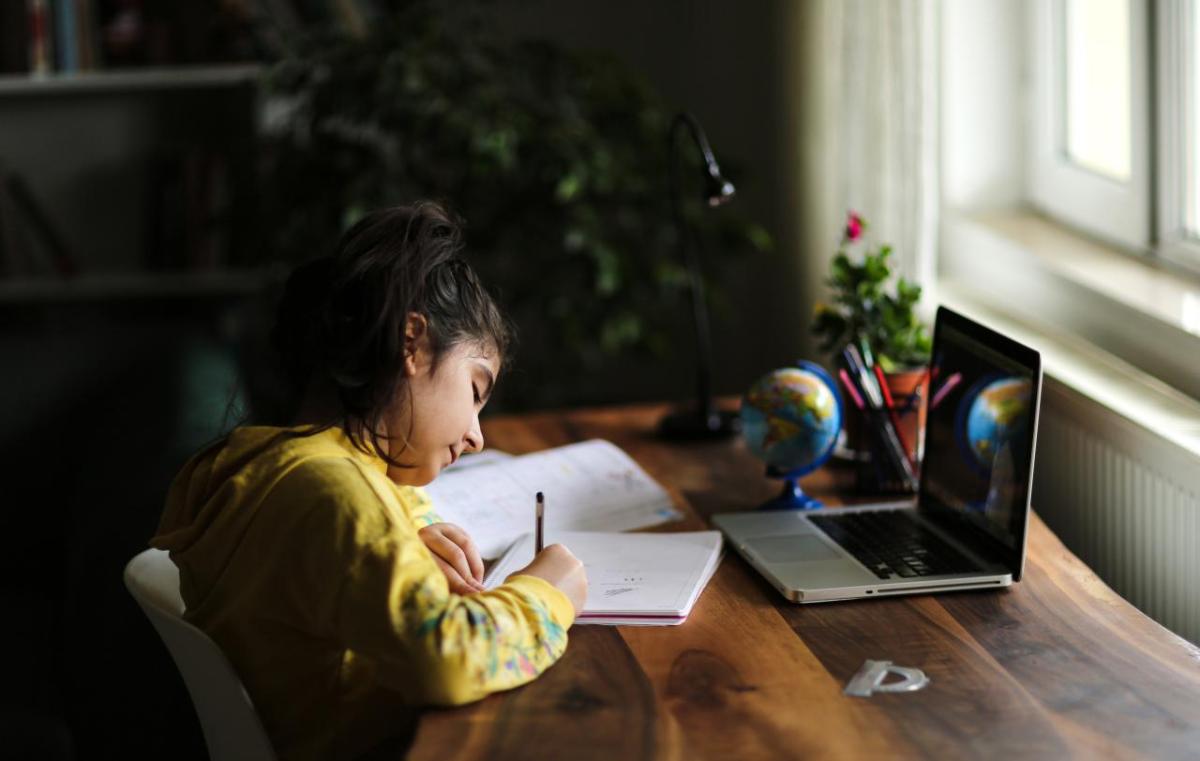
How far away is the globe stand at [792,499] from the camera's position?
5.60ft

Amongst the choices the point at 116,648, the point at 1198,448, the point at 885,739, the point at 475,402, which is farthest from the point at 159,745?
the point at 1198,448

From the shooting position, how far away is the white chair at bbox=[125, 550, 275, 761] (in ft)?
4.17

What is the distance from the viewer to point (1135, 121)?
6.86 ft

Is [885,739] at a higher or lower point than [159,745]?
higher

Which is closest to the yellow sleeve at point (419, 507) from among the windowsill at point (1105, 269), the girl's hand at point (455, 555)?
the girl's hand at point (455, 555)

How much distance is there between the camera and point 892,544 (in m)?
1.54

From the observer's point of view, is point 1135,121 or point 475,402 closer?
point 475,402

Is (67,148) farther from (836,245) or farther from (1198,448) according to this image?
(1198,448)

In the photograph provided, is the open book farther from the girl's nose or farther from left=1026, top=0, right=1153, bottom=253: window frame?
left=1026, top=0, right=1153, bottom=253: window frame

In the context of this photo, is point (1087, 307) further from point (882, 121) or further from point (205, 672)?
point (205, 672)

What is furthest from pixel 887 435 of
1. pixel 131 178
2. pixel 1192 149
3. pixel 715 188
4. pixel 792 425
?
pixel 131 178

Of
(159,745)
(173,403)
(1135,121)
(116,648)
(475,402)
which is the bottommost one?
(159,745)

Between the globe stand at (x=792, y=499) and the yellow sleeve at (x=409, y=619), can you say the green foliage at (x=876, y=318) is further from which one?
the yellow sleeve at (x=409, y=619)

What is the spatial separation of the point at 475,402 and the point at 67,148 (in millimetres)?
2465
